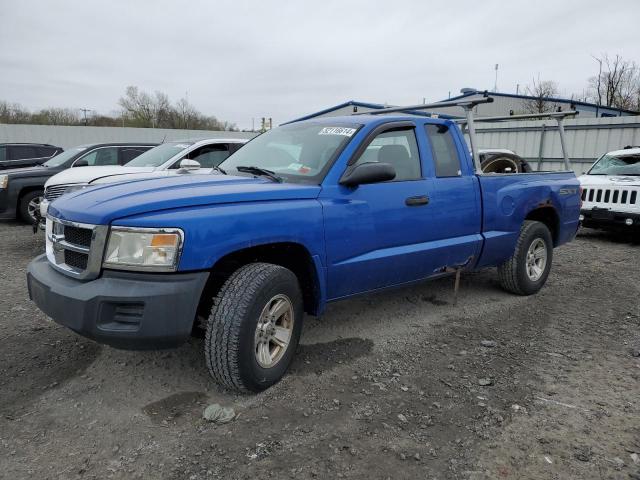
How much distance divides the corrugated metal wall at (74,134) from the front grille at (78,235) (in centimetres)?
2213

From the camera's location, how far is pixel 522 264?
511 centimetres

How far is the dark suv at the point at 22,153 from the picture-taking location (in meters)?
13.0

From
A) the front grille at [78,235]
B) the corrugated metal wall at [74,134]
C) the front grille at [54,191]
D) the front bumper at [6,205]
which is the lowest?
the front bumper at [6,205]

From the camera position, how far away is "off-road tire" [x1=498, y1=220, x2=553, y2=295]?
5059mm

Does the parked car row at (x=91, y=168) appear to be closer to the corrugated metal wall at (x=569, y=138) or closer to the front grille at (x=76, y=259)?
the front grille at (x=76, y=259)

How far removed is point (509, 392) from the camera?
3.20 meters

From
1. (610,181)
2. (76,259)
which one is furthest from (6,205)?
(610,181)

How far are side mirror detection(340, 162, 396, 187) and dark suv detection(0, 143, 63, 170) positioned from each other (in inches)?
485

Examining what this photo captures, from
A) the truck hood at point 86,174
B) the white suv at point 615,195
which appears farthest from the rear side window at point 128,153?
the white suv at point 615,195

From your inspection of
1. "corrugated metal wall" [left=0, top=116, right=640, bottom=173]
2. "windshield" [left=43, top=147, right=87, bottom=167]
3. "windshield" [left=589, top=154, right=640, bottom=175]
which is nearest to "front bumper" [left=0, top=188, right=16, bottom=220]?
"windshield" [left=43, top=147, right=87, bottom=167]

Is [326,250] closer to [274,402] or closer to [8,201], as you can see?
[274,402]

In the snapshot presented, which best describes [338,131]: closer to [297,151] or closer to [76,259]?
[297,151]

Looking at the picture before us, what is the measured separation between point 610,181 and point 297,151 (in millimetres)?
7150

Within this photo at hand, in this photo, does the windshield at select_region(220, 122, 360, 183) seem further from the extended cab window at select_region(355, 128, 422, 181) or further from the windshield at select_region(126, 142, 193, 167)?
the windshield at select_region(126, 142, 193, 167)
